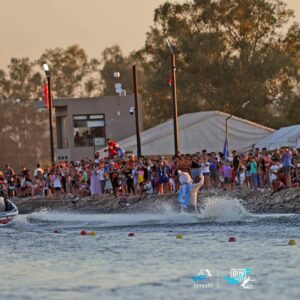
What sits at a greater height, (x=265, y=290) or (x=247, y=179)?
(x=247, y=179)

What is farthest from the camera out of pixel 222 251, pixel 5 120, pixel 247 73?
pixel 5 120

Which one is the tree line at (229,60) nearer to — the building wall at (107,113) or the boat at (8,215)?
the building wall at (107,113)

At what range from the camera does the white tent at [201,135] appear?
60075 millimetres

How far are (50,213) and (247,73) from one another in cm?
3991

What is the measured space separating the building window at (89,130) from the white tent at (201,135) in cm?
934

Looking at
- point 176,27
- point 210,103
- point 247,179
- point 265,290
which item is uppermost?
point 176,27

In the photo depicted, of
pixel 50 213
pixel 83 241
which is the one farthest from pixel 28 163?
pixel 83 241

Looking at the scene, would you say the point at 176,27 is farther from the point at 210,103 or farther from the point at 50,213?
the point at 50,213

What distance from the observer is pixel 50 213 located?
1670 inches
